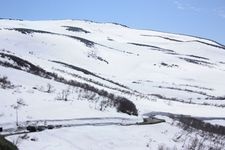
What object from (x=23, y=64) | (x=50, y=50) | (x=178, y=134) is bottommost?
(x=178, y=134)

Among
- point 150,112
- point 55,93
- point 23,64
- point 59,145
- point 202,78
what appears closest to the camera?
point 59,145

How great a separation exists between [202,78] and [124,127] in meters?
64.3

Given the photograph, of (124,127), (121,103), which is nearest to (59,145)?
(124,127)

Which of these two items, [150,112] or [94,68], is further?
[94,68]

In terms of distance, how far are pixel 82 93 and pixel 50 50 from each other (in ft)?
152

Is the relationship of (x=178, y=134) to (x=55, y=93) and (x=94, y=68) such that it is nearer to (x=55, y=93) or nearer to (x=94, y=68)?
(x=55, y=93)

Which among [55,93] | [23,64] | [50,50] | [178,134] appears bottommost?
[178,134]

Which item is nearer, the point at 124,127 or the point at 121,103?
the point at 124,127

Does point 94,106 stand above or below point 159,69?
below

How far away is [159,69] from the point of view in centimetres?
8406

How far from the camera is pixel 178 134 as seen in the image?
22.3m

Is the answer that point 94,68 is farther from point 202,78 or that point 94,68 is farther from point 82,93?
point 82,93

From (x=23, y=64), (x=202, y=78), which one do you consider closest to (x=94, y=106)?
(x=23, y=64)

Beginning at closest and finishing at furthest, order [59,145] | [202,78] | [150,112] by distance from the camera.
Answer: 1. [59,145]
2. [150,112]
3. [202,78]
